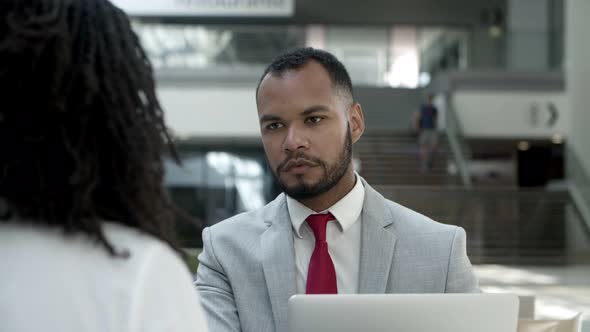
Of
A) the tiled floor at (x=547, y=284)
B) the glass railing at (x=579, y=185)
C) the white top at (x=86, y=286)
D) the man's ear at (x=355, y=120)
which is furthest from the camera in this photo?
the glass railing at (x=579, y=185)

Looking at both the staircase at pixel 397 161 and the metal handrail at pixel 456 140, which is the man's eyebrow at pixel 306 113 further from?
the staircase at pixel 397 161

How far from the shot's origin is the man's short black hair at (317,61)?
240 cm

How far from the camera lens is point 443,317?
1609mm

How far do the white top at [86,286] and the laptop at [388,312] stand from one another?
62 cm

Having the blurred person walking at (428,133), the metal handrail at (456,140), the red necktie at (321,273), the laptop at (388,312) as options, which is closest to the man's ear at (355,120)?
the red necktie at (321,273)

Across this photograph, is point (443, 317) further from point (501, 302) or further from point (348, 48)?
point (348, 48)

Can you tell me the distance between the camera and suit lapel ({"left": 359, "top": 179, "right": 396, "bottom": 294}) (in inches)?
89.0

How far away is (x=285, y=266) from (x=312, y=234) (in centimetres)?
17

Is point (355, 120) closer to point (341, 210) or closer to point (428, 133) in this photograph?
point (341, 210)

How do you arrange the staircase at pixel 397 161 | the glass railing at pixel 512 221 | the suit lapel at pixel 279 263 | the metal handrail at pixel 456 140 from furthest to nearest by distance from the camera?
1. the staircase at pixel 397 161
2. the metal handrail at pixel 456 140
3. the glass railing at pixel 512 221
4. the suit lapel at pixel 279 263

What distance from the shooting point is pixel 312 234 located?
2.41 m

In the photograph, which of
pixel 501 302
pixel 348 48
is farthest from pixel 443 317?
pixel 348 48

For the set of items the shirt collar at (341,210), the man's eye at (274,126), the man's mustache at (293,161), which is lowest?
the shirt collar at (341,210)


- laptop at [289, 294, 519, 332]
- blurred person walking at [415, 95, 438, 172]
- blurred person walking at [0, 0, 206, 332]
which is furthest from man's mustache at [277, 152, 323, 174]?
blurred person walking at [415, 95, 438, 172]
